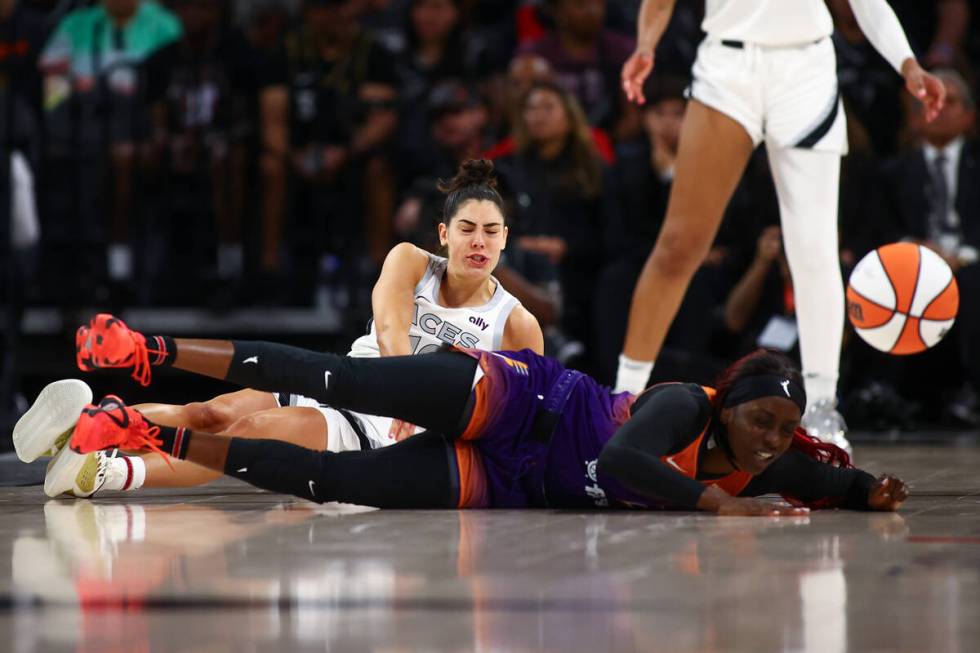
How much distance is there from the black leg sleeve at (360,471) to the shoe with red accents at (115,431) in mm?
192

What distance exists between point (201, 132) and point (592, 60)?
2.10 metres

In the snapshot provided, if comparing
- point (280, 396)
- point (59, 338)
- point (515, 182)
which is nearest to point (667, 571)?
point (280, 396)

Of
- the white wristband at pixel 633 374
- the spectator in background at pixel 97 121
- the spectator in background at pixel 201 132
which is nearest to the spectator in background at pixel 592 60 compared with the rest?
the spectator in background at pixel 201 132

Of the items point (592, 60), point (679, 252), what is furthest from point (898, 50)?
point (592, 60)

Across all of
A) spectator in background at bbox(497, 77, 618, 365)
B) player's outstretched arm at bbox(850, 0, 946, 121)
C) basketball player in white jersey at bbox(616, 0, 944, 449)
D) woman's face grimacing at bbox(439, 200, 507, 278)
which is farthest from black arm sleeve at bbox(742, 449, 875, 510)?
spectator in background at bbox(497, 77, 618, 365)

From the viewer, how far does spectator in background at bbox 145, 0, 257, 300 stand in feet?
24.2

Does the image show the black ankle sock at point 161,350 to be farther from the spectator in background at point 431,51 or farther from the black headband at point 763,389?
the spectator in background at point 431,51

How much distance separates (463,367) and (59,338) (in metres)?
4.20

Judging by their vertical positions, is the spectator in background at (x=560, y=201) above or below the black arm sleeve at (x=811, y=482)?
above

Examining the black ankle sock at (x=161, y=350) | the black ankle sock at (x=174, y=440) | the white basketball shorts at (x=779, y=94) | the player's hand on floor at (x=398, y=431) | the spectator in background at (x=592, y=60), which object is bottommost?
the player's hand on floor at (x=398, y=431)

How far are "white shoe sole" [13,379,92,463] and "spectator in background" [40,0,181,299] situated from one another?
3600 mm

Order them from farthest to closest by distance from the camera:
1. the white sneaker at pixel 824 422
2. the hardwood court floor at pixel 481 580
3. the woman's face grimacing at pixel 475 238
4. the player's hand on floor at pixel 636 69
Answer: the player's hand on floor at pixel 636 69, the white sneaker at pixel 824 422, the woman's face grimacing at pixel 475 238, the hardwood court floor at pixel 481 580

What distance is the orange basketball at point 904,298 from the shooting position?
4809 mm

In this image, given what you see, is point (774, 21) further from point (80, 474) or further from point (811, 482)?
point (80, 474)
